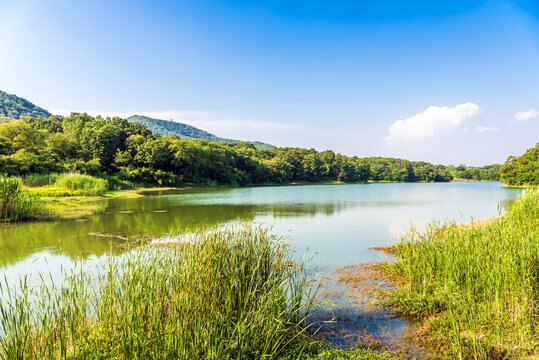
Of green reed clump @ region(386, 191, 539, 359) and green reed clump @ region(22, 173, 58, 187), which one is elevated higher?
green reed clump @ region(22, 173, 58, 187)

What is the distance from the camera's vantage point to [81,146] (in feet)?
156

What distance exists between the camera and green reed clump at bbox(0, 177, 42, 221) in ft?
43.1

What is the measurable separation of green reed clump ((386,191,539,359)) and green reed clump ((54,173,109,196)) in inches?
1136

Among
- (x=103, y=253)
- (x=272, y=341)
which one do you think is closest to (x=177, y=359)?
(x=272, y=341)

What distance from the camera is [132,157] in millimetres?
52094

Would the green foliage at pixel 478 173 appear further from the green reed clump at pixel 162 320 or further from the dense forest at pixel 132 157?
the green reed clump at pixel 162 320

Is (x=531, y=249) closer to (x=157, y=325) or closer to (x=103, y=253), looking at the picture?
(x=157, y=325)

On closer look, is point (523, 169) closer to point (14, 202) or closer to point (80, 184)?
point (80, 184)

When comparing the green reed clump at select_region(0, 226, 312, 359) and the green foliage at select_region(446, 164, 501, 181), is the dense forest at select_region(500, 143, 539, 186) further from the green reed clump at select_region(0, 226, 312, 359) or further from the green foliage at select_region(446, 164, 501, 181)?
the green foliage at select_region(446, 164, 501, 181)

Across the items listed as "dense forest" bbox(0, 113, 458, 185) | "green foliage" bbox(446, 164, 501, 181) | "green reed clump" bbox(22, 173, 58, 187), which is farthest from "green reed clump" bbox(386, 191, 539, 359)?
"green foliage" bbox(446, 164, 501, 181)

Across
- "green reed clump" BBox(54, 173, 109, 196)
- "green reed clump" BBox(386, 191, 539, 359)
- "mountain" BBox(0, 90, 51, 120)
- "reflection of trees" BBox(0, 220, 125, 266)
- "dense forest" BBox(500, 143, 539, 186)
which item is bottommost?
"reflection of trees" BBox(0, 220, 125, 266)

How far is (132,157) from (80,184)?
1022 inches

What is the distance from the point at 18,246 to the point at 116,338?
9.50m

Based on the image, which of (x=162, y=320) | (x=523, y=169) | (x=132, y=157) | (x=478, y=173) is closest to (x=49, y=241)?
(x=162, y=320)
